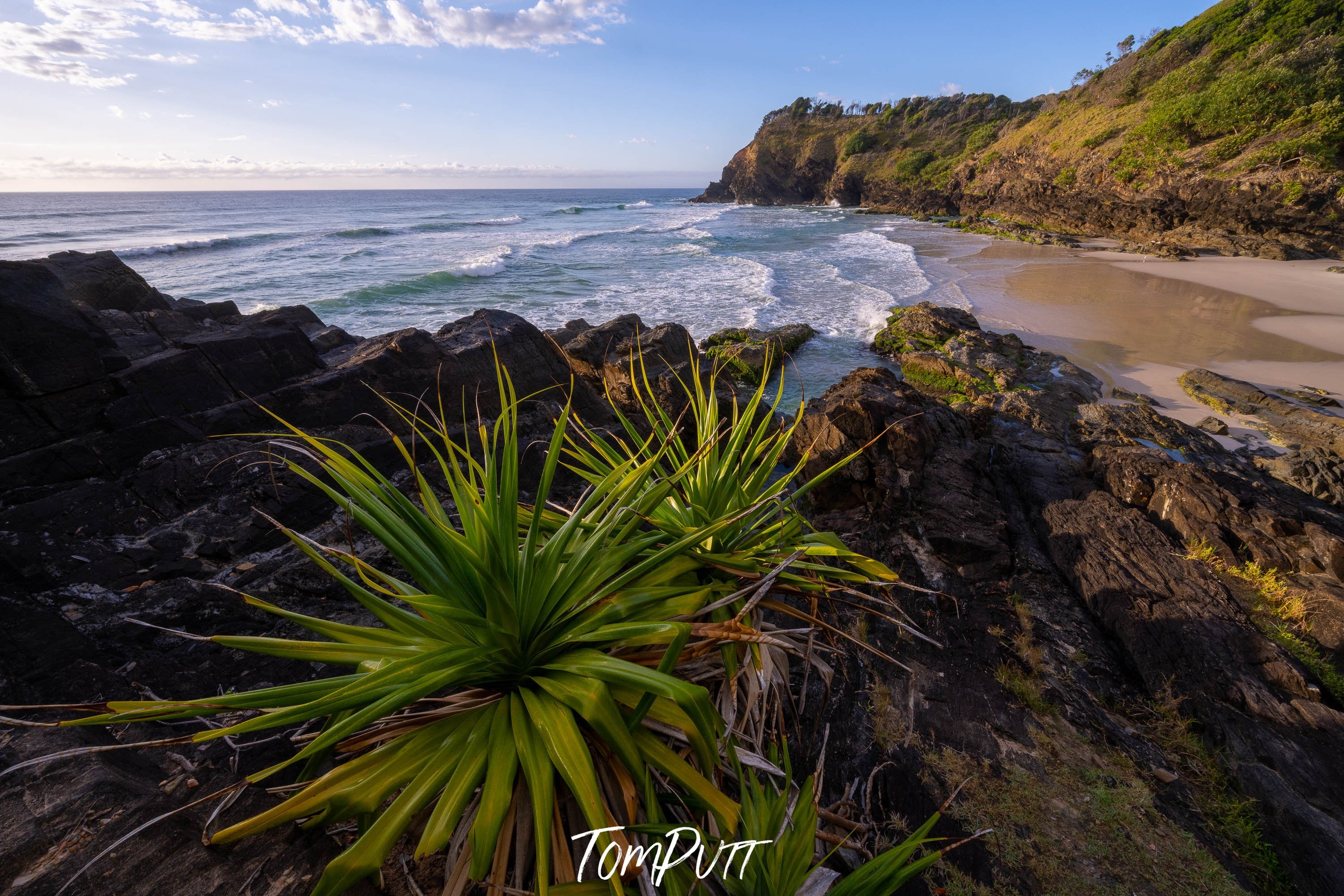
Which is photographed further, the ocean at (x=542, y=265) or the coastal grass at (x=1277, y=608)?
the ocean at (x=542, y=265)

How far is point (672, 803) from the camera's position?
162 cm

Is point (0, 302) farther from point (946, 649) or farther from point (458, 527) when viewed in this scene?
point (946, 649)

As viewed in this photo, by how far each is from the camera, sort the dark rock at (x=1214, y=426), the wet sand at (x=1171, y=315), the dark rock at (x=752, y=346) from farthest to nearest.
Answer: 1. the wet sand at (x=1171, y=315)
2. the dark rock at (x=752, y=346)
3. the dark rock at (x=1214, y=426)

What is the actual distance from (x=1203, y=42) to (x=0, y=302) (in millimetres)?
57498

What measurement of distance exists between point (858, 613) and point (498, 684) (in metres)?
2.74

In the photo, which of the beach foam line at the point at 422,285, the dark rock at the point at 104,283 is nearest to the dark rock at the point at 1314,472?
the dark rock at the point at 104,283

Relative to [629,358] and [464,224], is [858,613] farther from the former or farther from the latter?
[464,224]

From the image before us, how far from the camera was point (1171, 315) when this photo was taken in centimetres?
1697

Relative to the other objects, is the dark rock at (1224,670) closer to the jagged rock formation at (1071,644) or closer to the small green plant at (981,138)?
the jagged rock formation at (1071,644)

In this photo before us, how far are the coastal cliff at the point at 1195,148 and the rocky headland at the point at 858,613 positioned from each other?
98.1ft

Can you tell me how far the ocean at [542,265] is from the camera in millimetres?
19016

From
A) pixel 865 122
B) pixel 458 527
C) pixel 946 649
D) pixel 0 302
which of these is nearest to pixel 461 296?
pixel 0 302

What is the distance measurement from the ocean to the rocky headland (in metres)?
2.19

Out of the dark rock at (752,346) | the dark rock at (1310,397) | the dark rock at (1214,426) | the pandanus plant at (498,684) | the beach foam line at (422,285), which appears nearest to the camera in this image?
the pandanus plant at (498,684)
